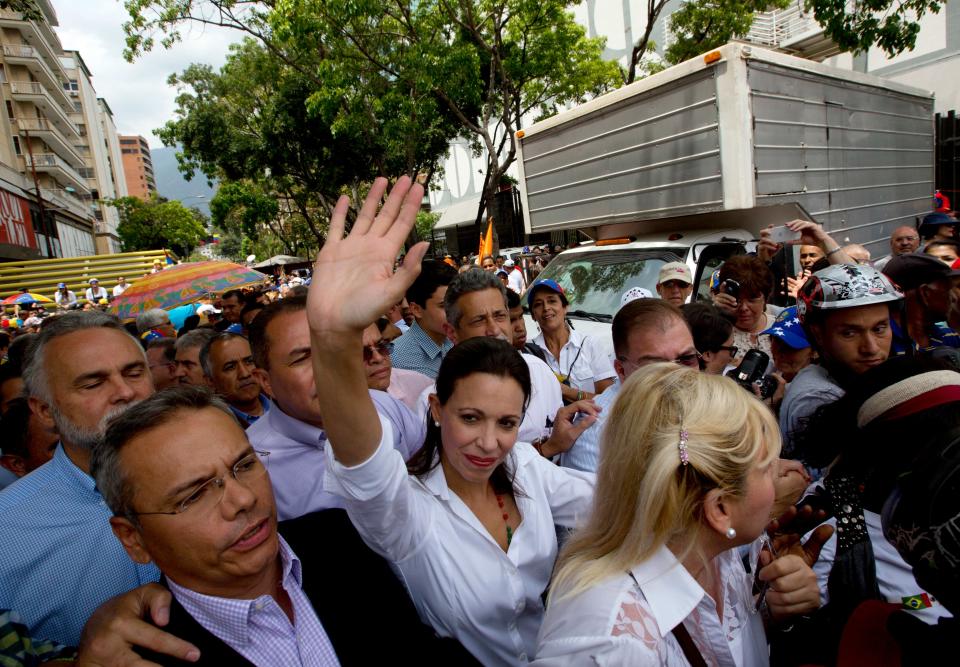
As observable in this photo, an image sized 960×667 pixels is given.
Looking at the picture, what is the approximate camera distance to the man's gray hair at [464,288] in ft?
10.8

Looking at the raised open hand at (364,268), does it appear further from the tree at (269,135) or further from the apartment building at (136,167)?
the apartment building at (136,167)

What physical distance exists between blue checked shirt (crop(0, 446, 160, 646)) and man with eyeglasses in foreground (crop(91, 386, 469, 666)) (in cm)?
50

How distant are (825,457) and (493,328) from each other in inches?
68.4

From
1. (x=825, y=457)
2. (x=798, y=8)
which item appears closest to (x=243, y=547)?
(x=825, y=457)

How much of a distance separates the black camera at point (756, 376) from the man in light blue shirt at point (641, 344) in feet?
1.64

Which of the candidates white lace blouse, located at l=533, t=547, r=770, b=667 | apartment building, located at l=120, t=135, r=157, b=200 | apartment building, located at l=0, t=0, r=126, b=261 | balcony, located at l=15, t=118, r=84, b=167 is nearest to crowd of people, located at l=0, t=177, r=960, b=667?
white lace blouse, located at l=533, t=547, r=770, b=667

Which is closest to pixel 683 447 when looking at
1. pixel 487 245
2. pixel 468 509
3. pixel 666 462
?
pixel 666 462

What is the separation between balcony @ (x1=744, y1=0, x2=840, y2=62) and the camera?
17.0 meters

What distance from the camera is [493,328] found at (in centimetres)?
316

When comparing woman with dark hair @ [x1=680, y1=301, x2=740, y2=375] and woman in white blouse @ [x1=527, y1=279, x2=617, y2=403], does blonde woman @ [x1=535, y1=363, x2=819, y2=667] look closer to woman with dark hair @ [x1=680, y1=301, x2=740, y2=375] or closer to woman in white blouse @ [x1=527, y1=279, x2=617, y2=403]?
woman with dark hair @ [x1=680, y1=301, x2=740, y2=375]

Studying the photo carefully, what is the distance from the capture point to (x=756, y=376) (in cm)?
288

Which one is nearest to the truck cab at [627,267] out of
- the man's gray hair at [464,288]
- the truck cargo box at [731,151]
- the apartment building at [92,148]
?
the truck cargo box at [731,151]

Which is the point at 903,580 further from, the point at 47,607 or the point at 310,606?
the point at 47,607

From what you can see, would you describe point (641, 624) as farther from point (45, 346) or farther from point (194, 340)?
point (194, 340)
